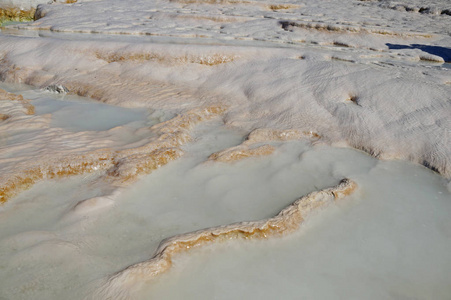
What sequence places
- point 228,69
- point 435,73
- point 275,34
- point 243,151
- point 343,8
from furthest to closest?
point 343,8 < point 275,34 < point 228,69 < point 435,73 < point 243,151

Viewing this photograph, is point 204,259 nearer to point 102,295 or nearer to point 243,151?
point 102,295

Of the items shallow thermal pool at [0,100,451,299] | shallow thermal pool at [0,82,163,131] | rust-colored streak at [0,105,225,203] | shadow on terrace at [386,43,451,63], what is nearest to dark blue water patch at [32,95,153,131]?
shallow thermal pool at [0,82,163,131]

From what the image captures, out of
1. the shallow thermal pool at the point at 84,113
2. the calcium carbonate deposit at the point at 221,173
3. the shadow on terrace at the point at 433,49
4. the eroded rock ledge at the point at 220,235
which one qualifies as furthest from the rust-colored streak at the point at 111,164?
the shadow on terrace at the point at 433,49

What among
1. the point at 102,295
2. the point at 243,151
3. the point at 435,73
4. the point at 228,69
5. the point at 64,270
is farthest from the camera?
the point at 228,69

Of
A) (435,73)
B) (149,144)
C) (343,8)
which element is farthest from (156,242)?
(343,8)

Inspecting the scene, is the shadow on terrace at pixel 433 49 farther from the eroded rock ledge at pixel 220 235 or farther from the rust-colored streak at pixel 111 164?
the rust-colored streak at pixel 111 164

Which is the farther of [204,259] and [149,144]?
[149,144]

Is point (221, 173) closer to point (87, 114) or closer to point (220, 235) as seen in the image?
point (220, 235)
